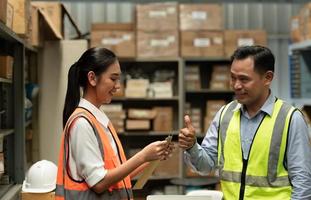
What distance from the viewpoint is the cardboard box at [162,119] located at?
199 inches

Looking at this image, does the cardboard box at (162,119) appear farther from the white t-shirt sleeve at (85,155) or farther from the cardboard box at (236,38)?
the white t-shirt sleeve at (85,155)

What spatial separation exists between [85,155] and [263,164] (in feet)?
2.39

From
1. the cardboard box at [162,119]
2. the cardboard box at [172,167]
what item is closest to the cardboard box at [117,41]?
the cardboard box at [162,119]

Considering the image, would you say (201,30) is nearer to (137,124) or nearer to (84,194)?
(137,124)

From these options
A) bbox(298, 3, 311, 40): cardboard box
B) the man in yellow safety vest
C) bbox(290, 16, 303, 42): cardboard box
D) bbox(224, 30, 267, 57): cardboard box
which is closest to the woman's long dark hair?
the man in yellow safety vest

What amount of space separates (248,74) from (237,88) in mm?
76

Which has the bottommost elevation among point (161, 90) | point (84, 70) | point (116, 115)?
point (116, 115)

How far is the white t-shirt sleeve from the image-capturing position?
170 cm

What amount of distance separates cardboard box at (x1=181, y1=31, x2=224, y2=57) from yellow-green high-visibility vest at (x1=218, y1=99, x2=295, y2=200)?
124 inches

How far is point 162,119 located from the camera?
5.06m

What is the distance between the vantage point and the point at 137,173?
6.82 ft

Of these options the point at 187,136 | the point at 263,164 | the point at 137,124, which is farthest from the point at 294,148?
the point at 137,124

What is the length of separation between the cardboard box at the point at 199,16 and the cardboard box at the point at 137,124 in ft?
3.73

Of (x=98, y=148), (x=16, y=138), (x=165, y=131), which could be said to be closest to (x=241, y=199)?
(x=98, y=148)
